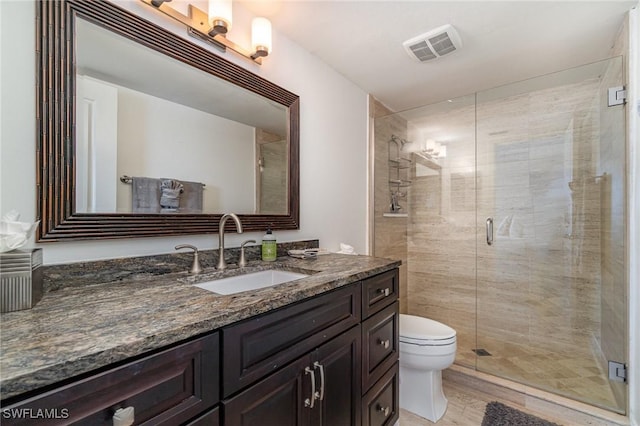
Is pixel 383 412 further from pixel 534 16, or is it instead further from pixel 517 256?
pixel 534 16

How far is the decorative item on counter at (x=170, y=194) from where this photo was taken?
3.80ft

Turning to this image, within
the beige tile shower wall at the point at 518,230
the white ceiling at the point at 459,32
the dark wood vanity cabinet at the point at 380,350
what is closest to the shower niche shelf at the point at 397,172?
the beige tile shower wall at the point at 518,230

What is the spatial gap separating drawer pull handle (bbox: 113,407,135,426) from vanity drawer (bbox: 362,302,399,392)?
909 mm

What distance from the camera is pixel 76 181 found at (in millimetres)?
926

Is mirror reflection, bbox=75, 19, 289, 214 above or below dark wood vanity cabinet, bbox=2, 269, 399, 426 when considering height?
above

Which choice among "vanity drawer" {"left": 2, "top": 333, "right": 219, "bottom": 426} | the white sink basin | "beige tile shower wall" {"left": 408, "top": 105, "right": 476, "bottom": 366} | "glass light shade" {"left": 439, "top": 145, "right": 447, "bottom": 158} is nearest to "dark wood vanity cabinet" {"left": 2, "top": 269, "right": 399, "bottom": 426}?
"vanity drawer" {"left": 2, "top": 333, "right": 219, "bottom": 426}

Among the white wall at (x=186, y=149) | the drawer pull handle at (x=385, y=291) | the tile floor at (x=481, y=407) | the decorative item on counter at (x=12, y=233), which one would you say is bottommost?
the tile floor at (x=481, y=407)

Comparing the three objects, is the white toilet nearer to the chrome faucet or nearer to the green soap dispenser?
the green soap dispenser

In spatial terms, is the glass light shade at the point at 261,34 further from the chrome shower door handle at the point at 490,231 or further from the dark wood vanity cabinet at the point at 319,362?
the chrome shower door handle at the point at 490,231

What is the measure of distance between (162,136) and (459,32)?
1.74 meters

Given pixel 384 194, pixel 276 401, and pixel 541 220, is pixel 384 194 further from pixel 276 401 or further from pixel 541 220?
pixel 276 401

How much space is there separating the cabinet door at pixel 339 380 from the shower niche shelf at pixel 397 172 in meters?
1.73

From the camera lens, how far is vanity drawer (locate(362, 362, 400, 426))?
127cm

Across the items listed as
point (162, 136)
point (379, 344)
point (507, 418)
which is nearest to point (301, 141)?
point (162, 136)
